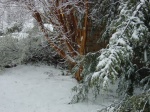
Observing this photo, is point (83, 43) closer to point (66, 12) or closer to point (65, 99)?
point (66, 12)

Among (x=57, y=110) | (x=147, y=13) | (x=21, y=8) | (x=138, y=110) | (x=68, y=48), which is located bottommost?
(x=57, y=110)

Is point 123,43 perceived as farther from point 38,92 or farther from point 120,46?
point 38,92

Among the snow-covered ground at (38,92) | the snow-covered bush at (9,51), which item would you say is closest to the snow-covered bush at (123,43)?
the snow-covered ground at (38,92)

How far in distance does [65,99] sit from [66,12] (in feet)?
7.07

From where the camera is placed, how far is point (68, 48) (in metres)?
7.20

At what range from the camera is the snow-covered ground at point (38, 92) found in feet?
19.8

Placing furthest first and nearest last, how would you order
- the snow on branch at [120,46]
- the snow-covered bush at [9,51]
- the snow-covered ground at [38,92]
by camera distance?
1. the snow-covered bush at [9,51]
2. the snow-covered ground at [38,92]
3. the snow on branch at [120,46]

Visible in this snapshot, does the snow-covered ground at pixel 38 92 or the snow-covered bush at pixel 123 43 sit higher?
the snow-covered bush at pixel 123 43

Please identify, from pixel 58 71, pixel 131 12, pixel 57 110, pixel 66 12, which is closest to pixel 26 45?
pixel 58 71

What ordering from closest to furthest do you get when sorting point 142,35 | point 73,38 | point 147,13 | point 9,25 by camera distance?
point 142,35 < point 147,13 < point 73,38 < point 9,25

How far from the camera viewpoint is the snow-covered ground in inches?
238

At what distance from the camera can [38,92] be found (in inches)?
277

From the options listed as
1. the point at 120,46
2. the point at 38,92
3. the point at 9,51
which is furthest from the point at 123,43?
the point at 9,51

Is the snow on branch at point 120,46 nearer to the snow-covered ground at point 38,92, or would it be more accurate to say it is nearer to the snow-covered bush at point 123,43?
the snow-covered bush at point 123,43
